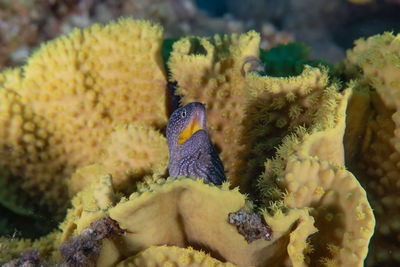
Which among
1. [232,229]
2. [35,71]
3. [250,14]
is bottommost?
[250,14]

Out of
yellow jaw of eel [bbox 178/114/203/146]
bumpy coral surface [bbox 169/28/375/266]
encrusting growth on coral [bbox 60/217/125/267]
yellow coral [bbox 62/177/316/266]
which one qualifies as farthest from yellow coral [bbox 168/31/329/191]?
encrusting growth on coral [bbox 60/217/125/267]

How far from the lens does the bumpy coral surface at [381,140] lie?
1765 mm

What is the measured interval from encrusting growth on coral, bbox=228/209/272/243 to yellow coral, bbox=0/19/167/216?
125 cm

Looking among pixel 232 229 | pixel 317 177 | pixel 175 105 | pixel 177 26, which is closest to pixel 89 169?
pixel 175 105

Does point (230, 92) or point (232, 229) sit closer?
point (232, 229)

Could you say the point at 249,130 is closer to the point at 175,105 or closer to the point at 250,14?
the point at 175,105

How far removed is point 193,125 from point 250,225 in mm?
800

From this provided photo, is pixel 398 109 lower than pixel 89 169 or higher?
higher

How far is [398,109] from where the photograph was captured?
175cm

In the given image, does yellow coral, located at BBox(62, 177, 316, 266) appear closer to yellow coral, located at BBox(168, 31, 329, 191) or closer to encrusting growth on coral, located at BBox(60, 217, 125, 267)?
encrusting growth on coral, located at BBox(60, 217, 125, 267)

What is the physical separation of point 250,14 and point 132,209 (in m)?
9.66

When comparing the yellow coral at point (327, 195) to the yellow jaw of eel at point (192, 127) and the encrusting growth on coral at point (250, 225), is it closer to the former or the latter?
the encrusting growth on coral at point (250, 225)

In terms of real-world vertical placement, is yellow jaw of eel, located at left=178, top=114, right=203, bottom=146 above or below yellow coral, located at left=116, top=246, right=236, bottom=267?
above

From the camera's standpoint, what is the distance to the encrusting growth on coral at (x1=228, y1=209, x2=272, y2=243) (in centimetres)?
122
